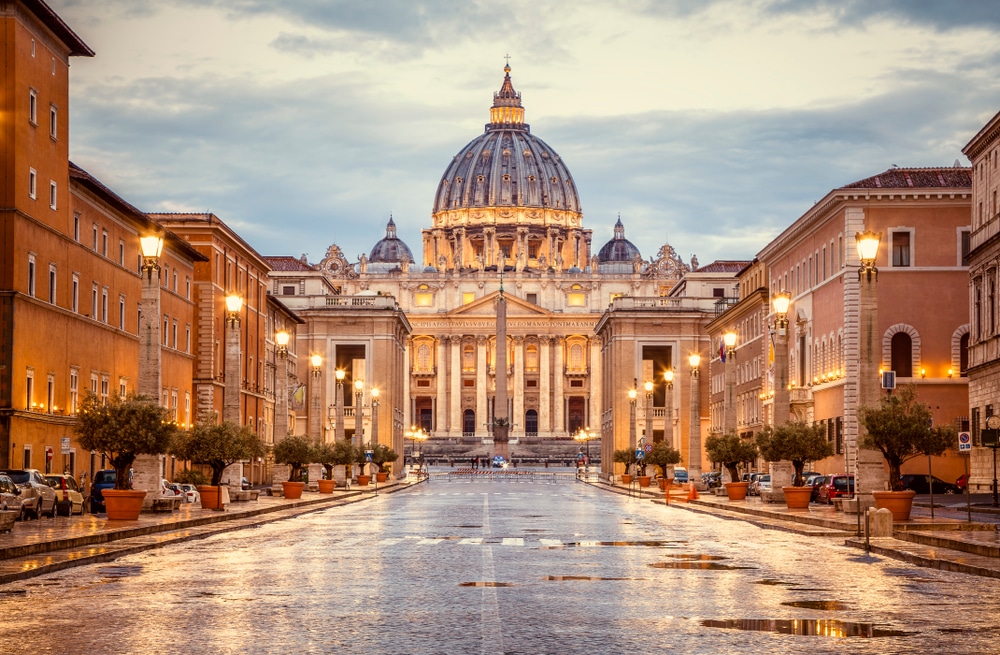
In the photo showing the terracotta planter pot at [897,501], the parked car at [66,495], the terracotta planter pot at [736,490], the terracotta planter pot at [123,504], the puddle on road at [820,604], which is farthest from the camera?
the terracotta planter pot at [736,490]

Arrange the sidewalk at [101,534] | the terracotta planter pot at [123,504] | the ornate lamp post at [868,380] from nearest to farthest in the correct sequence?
the sidewalk at [101,534] < the terracotta planter pot at [123,504] < the ornate lamp post at [868,380]

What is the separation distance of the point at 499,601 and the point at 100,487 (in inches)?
1341

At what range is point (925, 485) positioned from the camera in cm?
6306

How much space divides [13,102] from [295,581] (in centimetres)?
3542

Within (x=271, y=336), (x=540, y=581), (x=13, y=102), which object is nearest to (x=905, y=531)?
(x=540, y=581)

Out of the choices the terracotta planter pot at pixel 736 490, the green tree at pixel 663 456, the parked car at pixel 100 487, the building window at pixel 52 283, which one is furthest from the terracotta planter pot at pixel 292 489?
the green tree at pixel 663 456

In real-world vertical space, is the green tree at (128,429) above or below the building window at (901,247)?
below

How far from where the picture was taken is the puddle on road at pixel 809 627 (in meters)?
14.9

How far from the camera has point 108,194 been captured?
206 ft

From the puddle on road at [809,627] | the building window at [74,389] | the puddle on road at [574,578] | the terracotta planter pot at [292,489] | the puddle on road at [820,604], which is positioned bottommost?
the terracotta planter pot at [292,489]

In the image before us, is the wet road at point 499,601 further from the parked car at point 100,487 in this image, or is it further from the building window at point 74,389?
the building window at point 74,389

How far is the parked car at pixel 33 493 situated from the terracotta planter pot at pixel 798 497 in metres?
21.2

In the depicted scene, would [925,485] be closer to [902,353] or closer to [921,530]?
[902,353]

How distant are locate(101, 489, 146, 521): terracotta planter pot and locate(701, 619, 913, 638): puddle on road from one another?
23.7 meters
